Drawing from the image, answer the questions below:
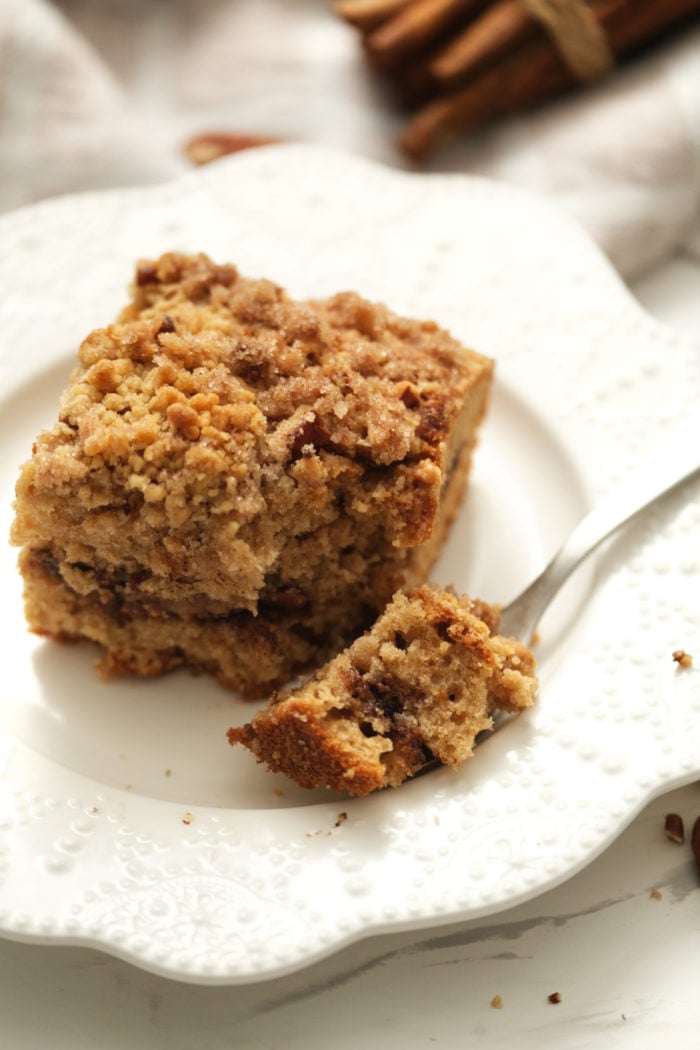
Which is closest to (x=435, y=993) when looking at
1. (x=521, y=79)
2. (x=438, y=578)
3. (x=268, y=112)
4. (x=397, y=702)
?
(x=397, y=702)

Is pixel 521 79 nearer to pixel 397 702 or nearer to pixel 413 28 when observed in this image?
pixel 413 28

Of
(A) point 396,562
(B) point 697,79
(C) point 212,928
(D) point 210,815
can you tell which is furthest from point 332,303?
(B) point 697,79

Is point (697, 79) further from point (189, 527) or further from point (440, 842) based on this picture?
point (440, 842)

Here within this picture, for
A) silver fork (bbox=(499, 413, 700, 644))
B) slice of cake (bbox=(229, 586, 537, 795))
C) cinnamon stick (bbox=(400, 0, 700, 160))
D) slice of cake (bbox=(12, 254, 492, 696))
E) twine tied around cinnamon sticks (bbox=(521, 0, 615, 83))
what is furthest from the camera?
cinnamon stick (bbox=(400, 0, 700, 160))

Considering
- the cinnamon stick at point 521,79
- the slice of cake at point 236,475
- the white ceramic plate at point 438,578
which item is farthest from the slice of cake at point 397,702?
the cinnamon stick at point 521,79

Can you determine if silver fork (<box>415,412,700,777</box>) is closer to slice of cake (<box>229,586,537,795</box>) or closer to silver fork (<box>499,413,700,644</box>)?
silver fork (<box>499,413,700,644</box>)

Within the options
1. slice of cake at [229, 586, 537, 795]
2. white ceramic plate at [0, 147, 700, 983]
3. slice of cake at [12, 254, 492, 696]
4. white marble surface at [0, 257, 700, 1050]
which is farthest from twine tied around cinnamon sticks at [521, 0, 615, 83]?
white marble surface at [0, 257, 700, 1050]
